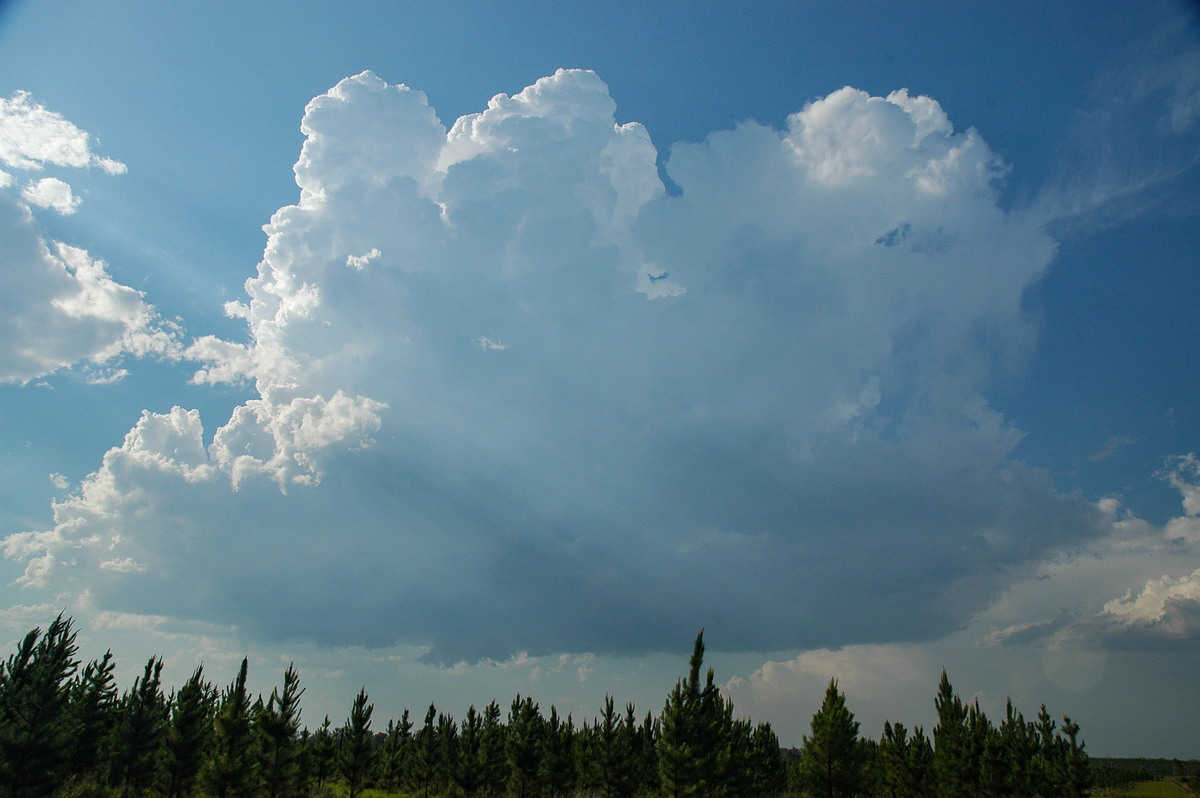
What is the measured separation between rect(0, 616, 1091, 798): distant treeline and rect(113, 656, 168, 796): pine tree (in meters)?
0.11

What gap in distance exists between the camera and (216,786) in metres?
38.7

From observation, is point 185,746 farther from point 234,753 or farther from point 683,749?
point 683,749

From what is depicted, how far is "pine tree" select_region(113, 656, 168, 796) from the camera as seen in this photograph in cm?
4281

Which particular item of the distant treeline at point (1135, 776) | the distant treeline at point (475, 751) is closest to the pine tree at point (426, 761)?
the distant treeline at point (475, 751)

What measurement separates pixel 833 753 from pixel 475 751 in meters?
33.4

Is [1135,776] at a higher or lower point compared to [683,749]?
lower

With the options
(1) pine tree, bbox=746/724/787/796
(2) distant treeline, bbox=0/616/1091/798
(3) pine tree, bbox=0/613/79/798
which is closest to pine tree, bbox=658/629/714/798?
(2) distant treeline, bbox=0/616/1091/798

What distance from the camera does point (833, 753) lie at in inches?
2050

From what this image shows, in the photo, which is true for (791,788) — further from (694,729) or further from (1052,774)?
(694,729)

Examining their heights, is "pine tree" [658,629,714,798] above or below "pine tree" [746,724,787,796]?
above

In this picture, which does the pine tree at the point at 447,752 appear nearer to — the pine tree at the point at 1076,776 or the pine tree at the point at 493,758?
the pine tree at the point at 493,758

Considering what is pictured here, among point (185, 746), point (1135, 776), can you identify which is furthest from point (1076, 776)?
point (1135, 776)

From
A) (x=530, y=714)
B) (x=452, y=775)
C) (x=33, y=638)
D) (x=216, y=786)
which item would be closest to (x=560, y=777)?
(x=530, y=714)

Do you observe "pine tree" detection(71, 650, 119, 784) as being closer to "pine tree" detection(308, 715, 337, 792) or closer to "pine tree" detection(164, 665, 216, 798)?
"pine tree" detection(164, 665, 216, 798)
